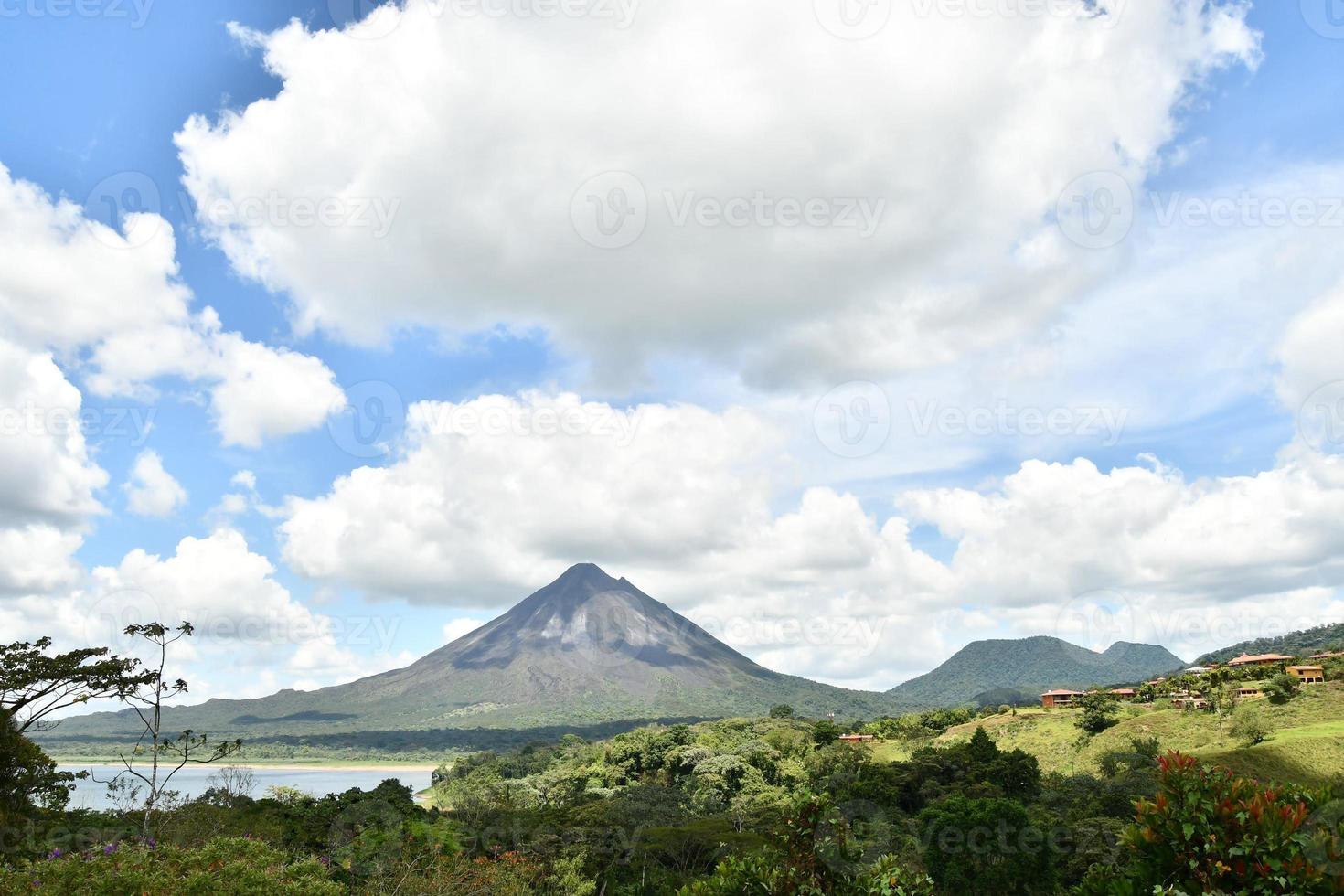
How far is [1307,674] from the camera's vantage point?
7112 centimetres

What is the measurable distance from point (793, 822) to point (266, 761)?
8915 inches

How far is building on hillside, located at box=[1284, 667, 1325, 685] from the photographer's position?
224 feet

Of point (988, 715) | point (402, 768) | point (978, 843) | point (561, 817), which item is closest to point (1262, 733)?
point (978, 843)

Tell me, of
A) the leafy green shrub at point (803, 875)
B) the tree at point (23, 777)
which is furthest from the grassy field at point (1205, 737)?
the tree at point (23, 777)

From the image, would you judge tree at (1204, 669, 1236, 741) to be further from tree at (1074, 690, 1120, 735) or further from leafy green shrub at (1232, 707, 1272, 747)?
tree at (1074, 690, 1120, 735)

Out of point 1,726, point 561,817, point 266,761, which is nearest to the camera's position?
point 1,726

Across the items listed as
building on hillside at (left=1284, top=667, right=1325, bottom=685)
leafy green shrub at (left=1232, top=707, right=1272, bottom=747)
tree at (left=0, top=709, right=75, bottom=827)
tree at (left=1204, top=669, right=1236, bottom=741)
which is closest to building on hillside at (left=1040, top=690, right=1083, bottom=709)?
tree at (left=1204, top=669, right=1236, bottom=741)

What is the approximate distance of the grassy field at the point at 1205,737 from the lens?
4733 cm

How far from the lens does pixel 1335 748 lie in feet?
157

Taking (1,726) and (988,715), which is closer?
(1,726)

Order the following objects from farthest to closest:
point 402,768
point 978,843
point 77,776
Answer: point 402,768, point 978,843, point 77,776

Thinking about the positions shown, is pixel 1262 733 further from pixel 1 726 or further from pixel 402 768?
pixel 402 768

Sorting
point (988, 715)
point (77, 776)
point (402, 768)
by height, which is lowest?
point (402, 768)

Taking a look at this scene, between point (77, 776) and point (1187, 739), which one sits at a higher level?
point (77, 776)
